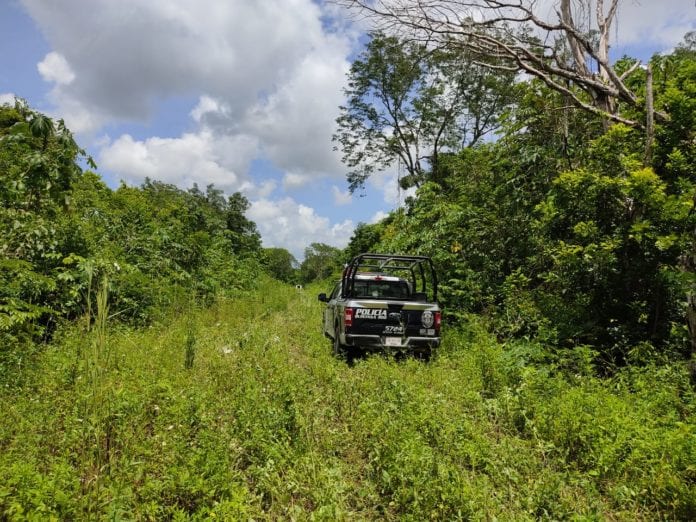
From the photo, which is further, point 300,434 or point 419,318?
point 419,318

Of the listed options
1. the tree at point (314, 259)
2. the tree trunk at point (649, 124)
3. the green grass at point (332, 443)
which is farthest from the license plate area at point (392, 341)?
the tree at point (314, 259)

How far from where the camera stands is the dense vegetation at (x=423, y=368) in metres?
3.12

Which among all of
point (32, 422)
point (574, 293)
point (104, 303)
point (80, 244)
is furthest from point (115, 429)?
point (574, 293)

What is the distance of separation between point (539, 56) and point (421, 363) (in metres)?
6.93

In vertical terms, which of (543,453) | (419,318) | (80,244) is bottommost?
(543,453)

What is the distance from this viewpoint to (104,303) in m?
2.91

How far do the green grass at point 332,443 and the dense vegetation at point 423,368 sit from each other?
0.9 inches

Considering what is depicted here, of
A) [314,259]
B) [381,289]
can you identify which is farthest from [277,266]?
[381,289]

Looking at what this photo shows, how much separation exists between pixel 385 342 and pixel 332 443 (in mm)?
3668

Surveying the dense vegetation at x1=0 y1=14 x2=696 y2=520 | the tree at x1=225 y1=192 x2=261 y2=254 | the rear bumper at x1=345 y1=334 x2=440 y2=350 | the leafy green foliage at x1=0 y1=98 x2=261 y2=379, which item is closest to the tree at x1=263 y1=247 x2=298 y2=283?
the tree at x1=225 y1=192 x2=261 y2=254

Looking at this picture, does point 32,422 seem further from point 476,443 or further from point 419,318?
point 419,318

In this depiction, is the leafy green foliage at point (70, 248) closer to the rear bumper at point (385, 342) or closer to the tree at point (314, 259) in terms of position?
the rear bumper at point (385, 342)

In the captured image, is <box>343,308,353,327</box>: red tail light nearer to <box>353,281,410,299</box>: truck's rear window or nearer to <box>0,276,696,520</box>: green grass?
<box>0,276,696,520</box>: green grass

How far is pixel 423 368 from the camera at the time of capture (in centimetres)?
685
